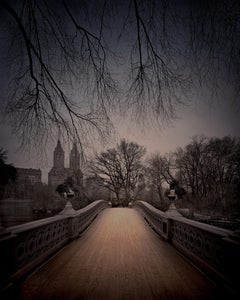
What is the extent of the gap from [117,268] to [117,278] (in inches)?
21.4

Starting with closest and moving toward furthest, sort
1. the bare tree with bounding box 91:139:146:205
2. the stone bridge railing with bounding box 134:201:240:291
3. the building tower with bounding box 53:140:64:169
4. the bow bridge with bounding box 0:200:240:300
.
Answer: the stone bridge railing with bounding box 134:201:240:291 → the bow bridge with bounding box 0:200:240:300 → the building tower with bounding box 53:140:64:169 → the bare tree with bounding box 91:139:146:205

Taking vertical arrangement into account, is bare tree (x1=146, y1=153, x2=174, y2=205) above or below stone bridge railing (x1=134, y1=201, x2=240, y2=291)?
above

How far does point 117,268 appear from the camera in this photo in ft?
12.9

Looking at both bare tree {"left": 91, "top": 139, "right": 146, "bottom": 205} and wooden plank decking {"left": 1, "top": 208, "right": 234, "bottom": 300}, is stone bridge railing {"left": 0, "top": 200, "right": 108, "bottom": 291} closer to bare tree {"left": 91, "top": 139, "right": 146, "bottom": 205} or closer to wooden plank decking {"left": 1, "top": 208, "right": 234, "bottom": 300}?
wooden plank decking {"left": 1, "top": 208, "right": 234, "bottom": 300}

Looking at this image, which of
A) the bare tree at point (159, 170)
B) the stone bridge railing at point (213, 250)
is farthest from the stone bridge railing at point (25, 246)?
the bare tree at point (159, 170)

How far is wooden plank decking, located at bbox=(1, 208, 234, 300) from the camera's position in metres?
2.79

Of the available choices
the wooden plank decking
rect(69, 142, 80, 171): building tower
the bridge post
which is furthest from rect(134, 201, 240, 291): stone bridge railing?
the bridge post

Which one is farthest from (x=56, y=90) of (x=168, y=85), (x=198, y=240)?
(x=198, y=240)

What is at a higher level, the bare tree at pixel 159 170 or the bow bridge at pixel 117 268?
the bare tree at pixel 159 170

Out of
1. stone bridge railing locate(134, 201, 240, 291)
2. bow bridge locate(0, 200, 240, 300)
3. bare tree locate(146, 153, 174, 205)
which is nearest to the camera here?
stone bridge railing locate(134, 201, 240, 291)

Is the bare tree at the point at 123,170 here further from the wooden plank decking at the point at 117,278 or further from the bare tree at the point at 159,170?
the wooden plank decking at the point at 117,278

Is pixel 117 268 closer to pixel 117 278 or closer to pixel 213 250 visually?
pixel 117 278

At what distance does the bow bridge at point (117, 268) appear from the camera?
2752mm

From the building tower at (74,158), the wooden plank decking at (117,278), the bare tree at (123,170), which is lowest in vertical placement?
the wooden plank decking at (117,278)
